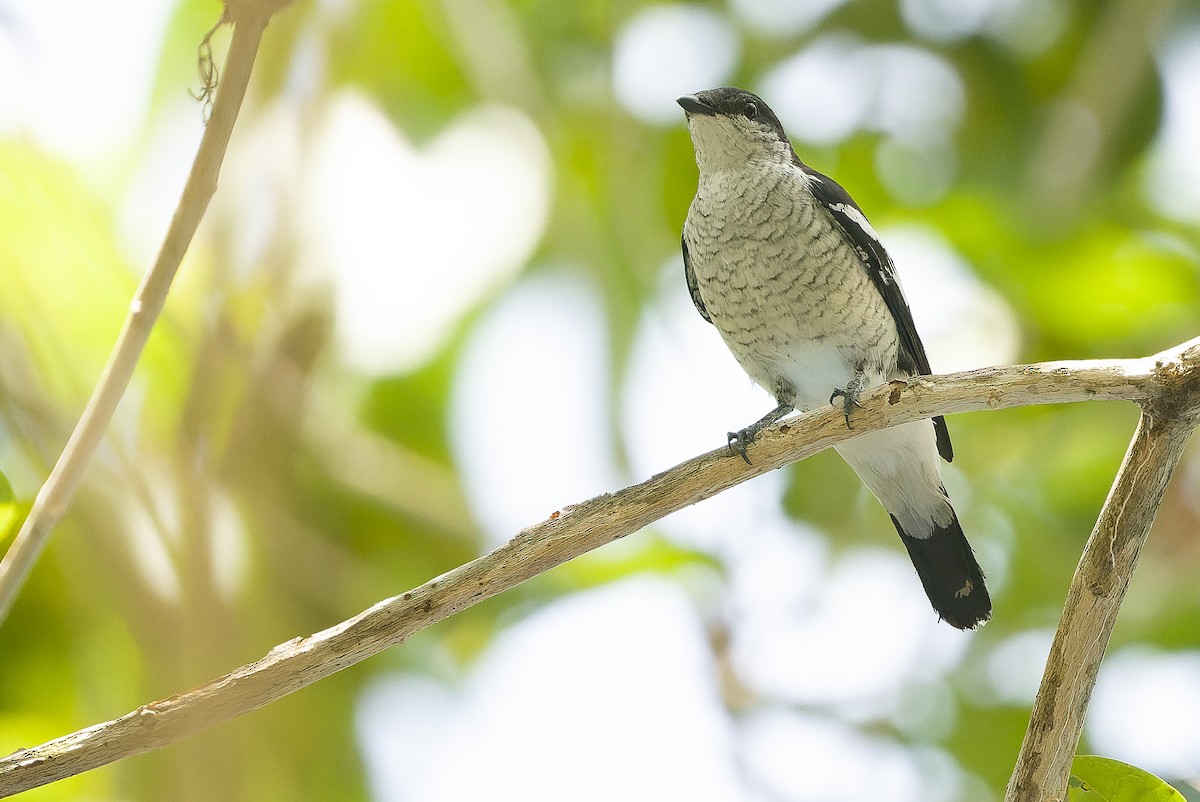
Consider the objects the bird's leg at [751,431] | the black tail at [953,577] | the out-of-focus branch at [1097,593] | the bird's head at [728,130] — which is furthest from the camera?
the bird's head at [728,130]

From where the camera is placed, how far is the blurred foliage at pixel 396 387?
246 centimetres

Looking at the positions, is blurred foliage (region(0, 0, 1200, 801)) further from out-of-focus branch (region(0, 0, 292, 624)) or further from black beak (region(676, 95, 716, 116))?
black beak (region(676, 95, 716, 116))

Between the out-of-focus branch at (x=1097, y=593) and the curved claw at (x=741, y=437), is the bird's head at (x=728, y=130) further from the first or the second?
the out-of-focus branch at (x=1097, y=593)

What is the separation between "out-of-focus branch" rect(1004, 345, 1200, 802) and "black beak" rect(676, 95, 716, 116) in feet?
6.96

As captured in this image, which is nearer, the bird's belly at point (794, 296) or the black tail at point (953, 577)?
the bird's belly at point (794, 296)

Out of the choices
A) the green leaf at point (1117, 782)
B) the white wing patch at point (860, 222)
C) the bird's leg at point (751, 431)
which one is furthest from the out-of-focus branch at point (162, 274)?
the white wing patch at point (860, 222)

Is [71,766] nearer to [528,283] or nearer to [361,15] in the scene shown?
[361,15]

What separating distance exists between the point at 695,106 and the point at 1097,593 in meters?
2.28

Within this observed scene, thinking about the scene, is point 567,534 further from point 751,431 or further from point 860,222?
point 860,222

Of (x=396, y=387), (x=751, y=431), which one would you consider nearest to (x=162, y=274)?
(x=751, y=431)

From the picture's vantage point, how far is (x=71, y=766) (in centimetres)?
168

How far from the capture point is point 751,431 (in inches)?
114

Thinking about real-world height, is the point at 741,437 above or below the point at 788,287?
below

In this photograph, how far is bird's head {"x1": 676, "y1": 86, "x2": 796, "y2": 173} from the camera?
11.7 ft
